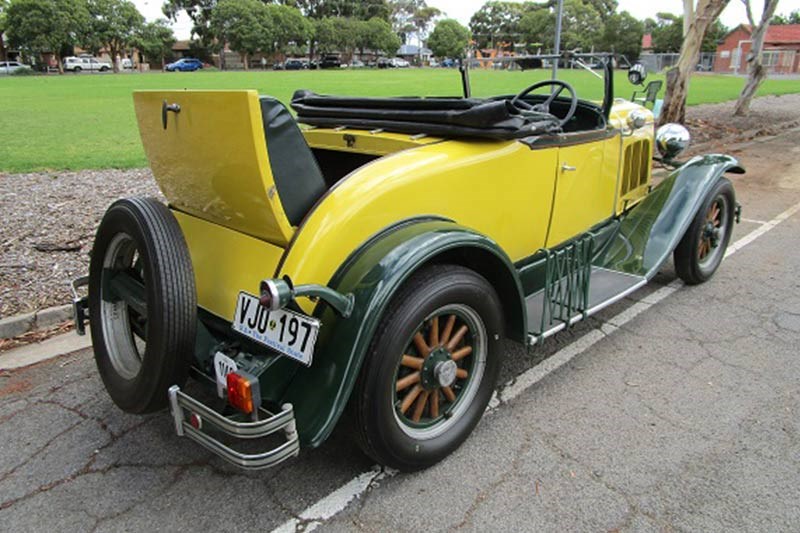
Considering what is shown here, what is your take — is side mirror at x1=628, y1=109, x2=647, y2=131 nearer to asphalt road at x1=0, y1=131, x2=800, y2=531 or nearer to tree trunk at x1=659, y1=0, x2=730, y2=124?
asphalt road at x1=0, y1=131, x2=800, y2=531

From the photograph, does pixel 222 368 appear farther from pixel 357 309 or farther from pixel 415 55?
pixel 415 55

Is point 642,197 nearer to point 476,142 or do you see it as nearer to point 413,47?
point 476,142

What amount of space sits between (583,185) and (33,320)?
368 centimetres

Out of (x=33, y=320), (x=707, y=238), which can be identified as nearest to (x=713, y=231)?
→ (x=707, y=238)

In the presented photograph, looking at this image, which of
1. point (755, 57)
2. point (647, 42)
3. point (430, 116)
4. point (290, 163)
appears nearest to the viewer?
point (290, 163)

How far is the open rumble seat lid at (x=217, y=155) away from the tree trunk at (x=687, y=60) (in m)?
10.8

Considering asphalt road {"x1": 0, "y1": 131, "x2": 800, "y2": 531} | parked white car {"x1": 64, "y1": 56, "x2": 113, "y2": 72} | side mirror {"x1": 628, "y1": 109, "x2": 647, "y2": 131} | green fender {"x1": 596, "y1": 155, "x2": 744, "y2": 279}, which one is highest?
parked white car {"x1": 64, "y1": 56, "x2": 113, "y2": 72}

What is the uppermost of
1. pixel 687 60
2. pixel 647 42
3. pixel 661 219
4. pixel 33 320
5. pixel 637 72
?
pixel 647 42

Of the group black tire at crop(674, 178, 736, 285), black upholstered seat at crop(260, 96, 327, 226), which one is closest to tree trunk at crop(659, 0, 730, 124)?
black tire at crop(674, 178, 736, 285)

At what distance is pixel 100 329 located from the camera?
2.74 meters

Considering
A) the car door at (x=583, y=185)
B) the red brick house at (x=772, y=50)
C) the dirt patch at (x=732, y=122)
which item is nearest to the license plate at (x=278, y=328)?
the car door at (x=583, y=185)

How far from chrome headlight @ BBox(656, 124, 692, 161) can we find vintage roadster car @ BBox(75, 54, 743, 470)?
7.64 ft

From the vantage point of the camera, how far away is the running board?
2.92 metres

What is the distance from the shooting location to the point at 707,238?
443 cm
